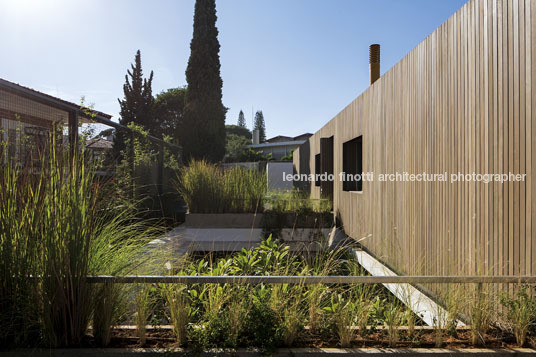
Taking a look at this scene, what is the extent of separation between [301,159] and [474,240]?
11334mm

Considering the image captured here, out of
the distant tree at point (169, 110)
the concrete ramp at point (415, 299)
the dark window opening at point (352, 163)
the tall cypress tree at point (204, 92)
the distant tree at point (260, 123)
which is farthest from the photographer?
the distant tree at point (260, 123)

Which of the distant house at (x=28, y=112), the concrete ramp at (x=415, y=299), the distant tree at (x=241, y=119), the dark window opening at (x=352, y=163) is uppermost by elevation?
the distant tree at (x=241, y=119)

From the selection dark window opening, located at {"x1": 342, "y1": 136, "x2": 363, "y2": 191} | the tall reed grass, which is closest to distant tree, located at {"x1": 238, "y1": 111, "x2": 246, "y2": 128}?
the tall reed grass

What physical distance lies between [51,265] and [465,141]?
2975mm

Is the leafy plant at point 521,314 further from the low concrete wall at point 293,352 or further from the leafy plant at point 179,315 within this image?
the leafy plant at point 179,315

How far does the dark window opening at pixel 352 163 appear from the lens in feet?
21.8

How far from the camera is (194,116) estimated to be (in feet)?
61.1

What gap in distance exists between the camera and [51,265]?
182cm

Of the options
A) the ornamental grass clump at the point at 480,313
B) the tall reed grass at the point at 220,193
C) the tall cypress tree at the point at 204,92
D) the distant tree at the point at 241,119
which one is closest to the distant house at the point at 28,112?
the tall reed grass at the point at 220,193

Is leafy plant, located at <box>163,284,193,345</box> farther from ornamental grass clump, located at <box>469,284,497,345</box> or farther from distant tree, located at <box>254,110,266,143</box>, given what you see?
distant tree, located at <box>254,110,266,143</box>

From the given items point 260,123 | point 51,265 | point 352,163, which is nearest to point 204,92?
point 352,163

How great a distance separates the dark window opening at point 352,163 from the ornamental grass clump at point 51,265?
17.7 ft

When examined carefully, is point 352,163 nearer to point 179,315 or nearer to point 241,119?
point 179,315

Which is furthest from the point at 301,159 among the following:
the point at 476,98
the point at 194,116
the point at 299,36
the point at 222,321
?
the point at 222,321
